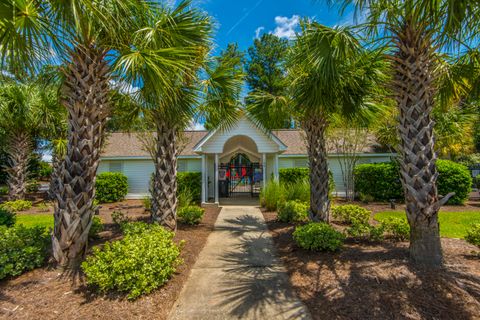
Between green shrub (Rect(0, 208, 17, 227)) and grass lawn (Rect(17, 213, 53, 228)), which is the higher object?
green shrub (Rect(0, 208, 17, 227))

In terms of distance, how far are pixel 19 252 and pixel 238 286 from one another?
386 centimetres

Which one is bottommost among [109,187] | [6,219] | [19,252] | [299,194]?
[19,252]

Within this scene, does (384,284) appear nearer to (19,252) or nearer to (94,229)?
(19,252)

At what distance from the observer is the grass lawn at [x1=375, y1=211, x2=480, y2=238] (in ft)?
22.6

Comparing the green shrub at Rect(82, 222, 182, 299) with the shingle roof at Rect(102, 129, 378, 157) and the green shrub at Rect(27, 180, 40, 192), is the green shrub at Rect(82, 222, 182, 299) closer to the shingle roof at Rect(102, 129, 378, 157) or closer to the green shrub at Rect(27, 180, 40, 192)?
the shingle roof at Rect(102, 129, 378, 157)

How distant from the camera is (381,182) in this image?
13.0m

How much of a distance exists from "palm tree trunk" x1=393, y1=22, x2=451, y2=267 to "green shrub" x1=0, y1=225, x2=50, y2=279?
6.63 m

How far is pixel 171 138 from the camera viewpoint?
252 inches

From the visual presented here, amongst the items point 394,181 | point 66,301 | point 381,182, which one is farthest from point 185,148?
point 66,301

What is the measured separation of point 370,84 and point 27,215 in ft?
48.1

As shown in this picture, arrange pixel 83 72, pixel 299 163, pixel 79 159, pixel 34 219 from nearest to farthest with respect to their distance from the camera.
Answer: pixel 79 159 < pixel 83 72 < pixel 34 219 < pixel 299 163

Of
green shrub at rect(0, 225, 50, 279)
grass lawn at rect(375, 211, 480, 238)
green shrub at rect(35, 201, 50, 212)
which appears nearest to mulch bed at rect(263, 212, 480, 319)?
grass lawn at rect(375, 211, 480, 238)

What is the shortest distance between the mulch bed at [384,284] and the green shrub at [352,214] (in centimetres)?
189

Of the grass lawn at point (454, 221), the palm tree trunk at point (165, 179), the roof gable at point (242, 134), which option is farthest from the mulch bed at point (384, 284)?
the roof gable at point (242, 134)
